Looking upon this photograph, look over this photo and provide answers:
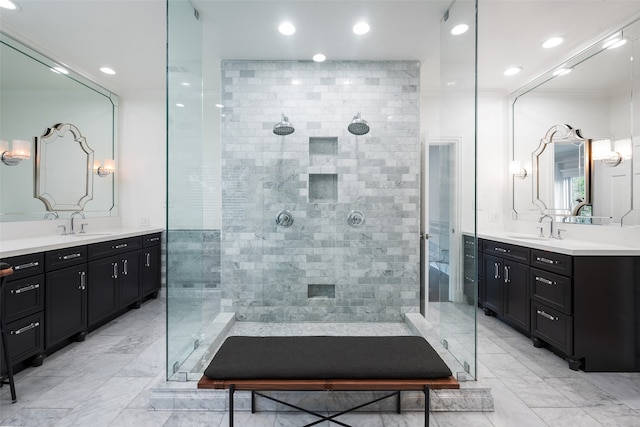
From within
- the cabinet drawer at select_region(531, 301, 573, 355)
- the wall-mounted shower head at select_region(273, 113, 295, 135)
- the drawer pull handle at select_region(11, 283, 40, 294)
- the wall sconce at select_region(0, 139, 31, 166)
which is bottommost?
the cabinet drawer at select_region(531, 301, 573, 355)

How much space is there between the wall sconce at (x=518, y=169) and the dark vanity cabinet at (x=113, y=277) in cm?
478

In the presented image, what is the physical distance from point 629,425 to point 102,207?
537 centimetres

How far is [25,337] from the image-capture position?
232 cm

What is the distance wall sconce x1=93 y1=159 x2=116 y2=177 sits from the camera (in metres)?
4.02

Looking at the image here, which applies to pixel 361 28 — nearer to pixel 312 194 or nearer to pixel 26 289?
pixel 312 194

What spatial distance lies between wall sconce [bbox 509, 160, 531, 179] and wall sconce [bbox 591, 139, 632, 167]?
81 cm

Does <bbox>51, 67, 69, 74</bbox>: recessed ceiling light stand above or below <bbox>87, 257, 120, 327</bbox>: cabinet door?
above

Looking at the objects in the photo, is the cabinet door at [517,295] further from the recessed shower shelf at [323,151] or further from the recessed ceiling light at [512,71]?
the recessed ceiling light at [512,71]

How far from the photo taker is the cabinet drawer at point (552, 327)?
2459 mm

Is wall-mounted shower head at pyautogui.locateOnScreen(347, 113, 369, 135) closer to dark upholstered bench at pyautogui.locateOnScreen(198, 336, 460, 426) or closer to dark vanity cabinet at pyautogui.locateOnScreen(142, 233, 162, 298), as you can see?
dark upholstered bench at pyautogui.locateOnScreen(198, 336, 460, 426)

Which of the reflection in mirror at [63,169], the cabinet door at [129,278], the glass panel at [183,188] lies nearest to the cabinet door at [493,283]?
the glass panel at [183,188]

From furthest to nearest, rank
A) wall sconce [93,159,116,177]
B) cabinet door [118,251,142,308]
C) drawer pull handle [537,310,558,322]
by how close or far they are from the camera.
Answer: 1. wall sconce [93,159,116,177]
2. cabinet door [118,251,142,308]
3. drawer pull handle [537,310,558,322]

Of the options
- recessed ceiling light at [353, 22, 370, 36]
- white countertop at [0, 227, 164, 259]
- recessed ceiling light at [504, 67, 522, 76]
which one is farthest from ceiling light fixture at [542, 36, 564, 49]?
white countertop at [0, 227, 164, 259]

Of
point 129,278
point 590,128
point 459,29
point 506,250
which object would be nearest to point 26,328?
point 129,278
